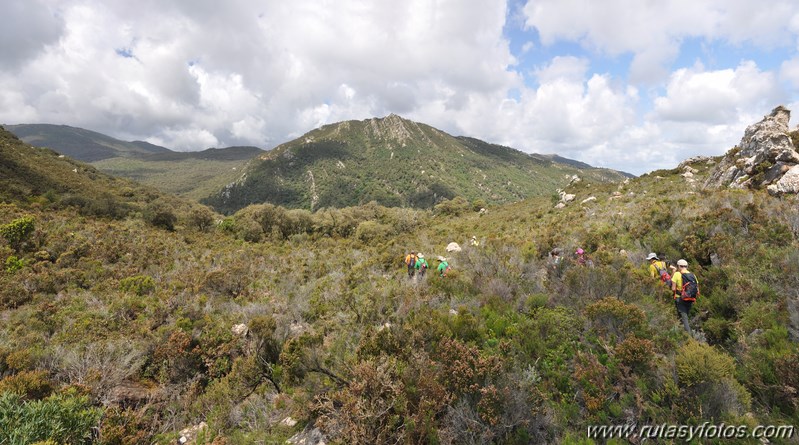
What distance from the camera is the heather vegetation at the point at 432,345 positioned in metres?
3.94

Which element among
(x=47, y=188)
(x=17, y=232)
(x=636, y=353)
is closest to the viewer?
(x=636, y=353)

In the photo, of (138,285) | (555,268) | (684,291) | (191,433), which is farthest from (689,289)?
(138,285)

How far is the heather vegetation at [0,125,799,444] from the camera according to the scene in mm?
3941

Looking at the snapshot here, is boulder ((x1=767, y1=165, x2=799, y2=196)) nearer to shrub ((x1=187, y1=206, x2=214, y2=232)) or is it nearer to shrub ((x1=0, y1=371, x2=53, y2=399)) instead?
shrub ((x1=0, y1=371, x2=53, y2=399))

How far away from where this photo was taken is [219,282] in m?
11.7

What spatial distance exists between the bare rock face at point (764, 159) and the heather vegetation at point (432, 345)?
2.43m

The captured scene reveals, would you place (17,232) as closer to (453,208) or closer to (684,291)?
(684,291)

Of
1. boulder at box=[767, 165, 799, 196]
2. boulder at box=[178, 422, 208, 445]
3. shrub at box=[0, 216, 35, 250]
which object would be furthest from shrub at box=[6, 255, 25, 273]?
boulder at box=[767, 165, 799, 196]

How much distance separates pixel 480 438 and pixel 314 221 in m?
33.2

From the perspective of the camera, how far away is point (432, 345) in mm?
5395

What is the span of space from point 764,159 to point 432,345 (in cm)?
1777

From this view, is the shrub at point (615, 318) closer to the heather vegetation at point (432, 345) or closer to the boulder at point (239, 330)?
the heather vegetation at point (432, 345)

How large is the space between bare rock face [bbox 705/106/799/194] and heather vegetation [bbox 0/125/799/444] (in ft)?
7.96

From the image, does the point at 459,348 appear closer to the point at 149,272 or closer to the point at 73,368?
the point at 73,368
